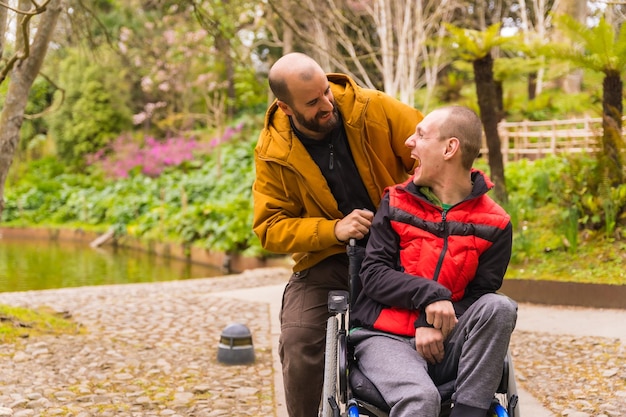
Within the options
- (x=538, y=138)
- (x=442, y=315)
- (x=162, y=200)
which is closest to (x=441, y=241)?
(x=442, y=315)

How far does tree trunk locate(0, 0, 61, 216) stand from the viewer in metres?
5.44

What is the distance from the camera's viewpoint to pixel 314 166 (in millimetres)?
2996

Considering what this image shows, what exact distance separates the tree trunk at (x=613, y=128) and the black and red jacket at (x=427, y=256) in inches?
196

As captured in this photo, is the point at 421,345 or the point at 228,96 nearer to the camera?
the point at 421,345

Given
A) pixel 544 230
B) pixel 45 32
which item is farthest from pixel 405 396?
pixel 544 230

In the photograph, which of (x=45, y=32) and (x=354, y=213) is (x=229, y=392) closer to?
(x=354, y=213)

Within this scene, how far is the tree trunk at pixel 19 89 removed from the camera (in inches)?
214

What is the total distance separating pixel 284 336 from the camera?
3002 millimetres

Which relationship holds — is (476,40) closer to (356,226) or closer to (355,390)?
(356,226)

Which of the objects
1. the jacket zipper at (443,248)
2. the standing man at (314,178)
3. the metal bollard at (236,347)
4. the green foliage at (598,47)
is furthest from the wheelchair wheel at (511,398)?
the green foliage at (598,47)

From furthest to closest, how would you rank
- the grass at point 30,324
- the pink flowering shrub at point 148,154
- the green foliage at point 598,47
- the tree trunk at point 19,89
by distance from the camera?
the pink flowering shrub at point 148,154 < the green foliage at point 598,47 < the grass at point 30,324 < the tree trunk at point 19,89

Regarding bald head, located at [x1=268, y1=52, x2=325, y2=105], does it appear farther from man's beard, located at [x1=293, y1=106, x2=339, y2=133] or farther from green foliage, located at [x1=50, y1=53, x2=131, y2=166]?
green foliage, located at [x1=50, y1=53, x2=131, y2=166]

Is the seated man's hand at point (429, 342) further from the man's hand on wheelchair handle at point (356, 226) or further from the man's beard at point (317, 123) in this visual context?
the man's beard at point (317, 123)

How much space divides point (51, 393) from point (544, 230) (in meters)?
5.11
